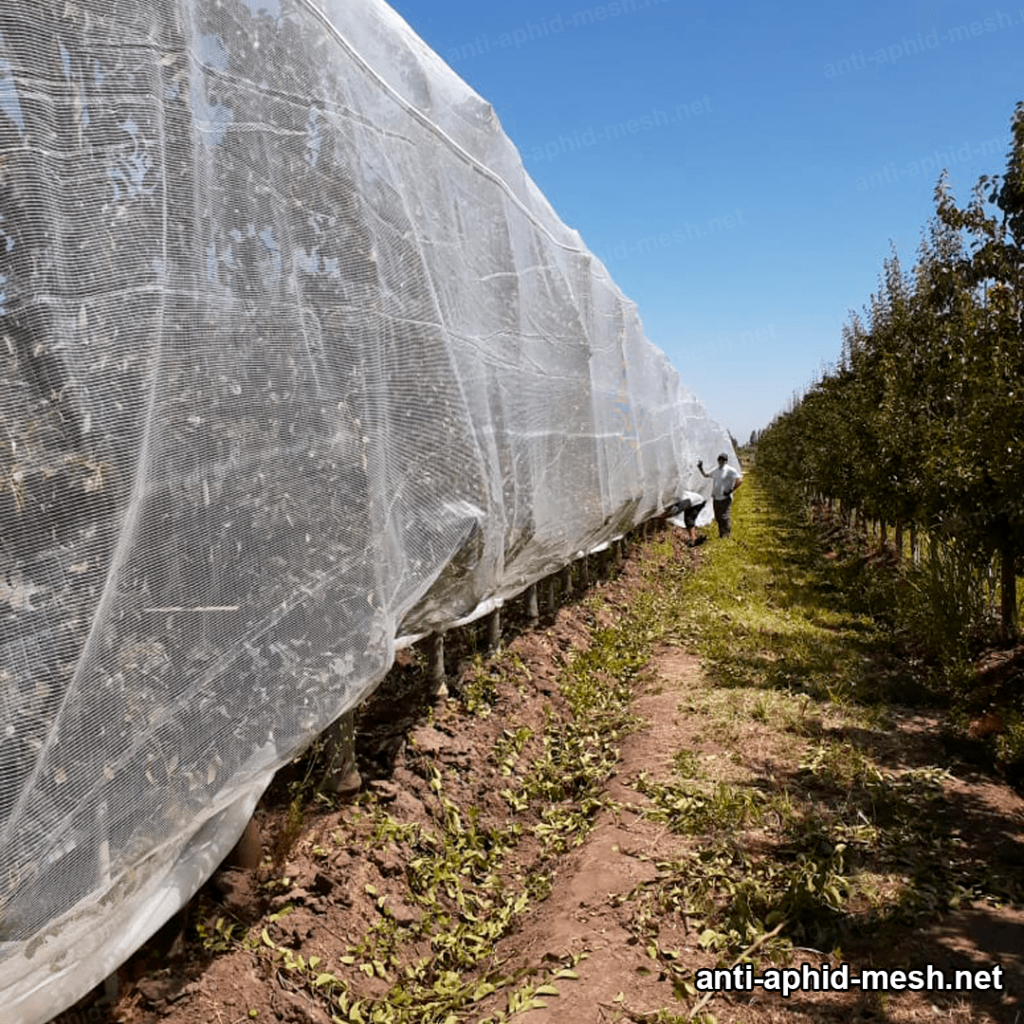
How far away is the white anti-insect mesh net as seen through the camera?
5.28 feet

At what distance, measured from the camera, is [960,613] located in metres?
6.01

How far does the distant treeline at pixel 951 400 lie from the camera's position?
207 inches

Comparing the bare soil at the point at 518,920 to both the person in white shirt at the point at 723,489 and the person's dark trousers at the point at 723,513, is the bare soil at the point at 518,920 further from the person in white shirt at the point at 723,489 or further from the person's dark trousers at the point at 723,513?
the person's dark trousers at the point at 723,513

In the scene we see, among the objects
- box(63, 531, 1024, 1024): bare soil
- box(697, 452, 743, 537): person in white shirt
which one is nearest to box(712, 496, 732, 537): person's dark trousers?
box(697, 452, 743, 537): person in white shirt

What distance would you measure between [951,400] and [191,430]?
7.31 metres

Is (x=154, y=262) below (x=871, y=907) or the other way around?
the other way around

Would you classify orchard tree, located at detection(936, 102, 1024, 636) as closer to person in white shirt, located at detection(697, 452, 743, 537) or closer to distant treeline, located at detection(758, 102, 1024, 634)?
distant treeline, located at detection(758, 102, 1024, 634)

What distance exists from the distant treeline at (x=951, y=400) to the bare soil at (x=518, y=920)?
2062 millimetres

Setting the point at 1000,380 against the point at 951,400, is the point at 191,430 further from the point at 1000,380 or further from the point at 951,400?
the point at 951,400

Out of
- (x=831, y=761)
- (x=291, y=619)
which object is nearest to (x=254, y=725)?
(x=291, y=619)

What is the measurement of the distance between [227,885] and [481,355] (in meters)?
2.69

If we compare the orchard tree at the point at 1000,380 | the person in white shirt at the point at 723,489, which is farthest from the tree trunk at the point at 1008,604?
the person in white shirt at the point at 723,489

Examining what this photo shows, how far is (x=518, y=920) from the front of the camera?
307 centimetres

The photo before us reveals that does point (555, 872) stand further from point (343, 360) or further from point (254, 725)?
point (343, 360)
